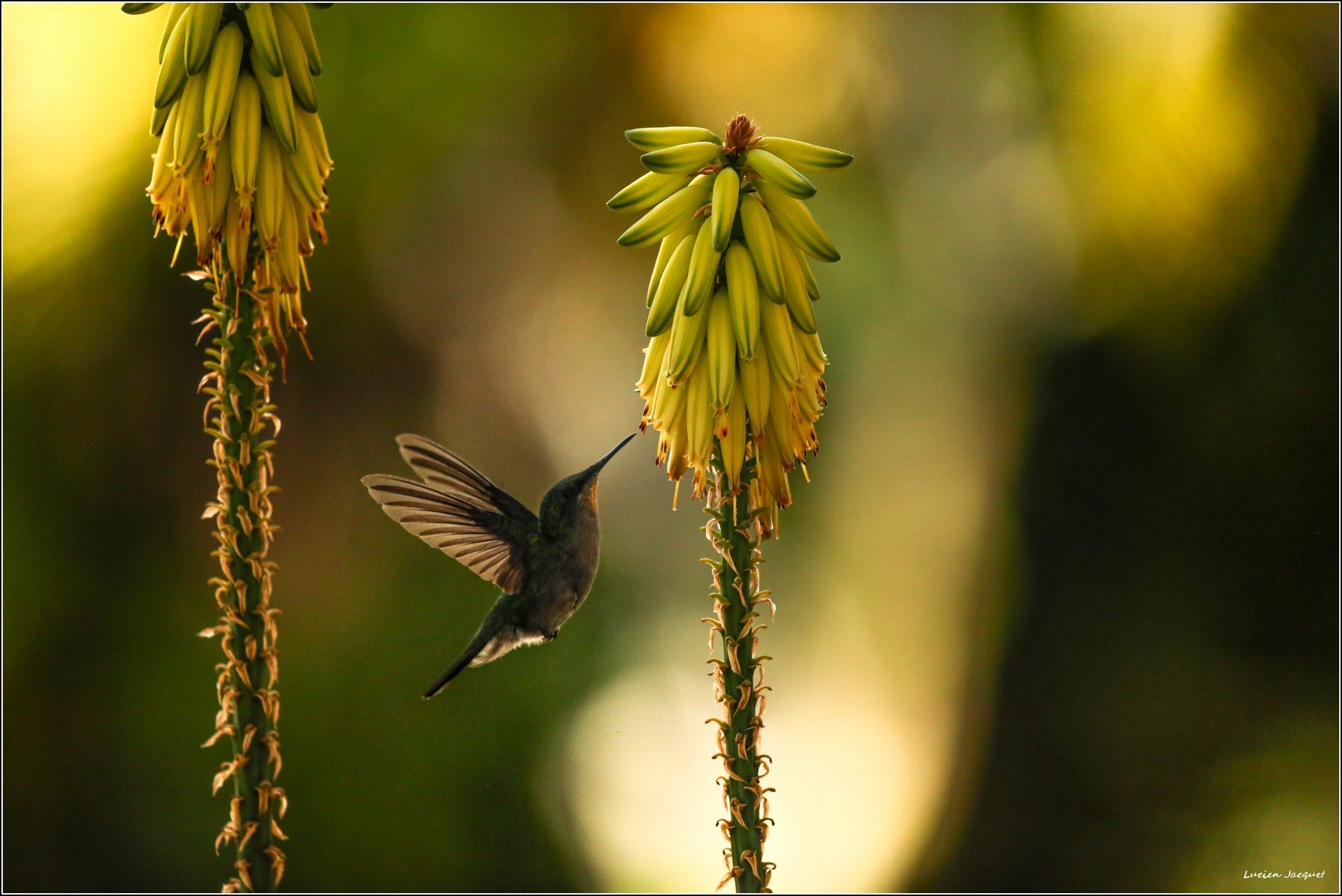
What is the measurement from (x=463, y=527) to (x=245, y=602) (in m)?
0.50

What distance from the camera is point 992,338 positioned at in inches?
135

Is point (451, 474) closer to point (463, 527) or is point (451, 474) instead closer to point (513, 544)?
point (463, 527)

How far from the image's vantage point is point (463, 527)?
170 centimetres

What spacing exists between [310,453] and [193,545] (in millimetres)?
496

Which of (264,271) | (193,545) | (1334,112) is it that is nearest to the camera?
(264,271)

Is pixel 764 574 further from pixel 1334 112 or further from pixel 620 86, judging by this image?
pixel 1334 112

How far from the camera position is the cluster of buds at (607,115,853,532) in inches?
47.8

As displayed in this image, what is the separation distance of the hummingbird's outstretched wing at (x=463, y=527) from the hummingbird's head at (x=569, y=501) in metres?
0.05

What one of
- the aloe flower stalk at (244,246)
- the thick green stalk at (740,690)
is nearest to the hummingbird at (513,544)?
the aloe flower stalk at (244,246)

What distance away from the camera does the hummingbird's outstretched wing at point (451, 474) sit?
160 centimetres

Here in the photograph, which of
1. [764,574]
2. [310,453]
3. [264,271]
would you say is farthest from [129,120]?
[764,574]

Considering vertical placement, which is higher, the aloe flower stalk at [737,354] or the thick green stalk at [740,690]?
the aloe flower stalk at [737,354]

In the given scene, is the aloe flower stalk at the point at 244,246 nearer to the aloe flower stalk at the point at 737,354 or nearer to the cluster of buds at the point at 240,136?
the cluster of buds at the point at 240,136

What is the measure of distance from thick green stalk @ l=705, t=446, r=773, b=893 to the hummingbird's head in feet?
1.93
